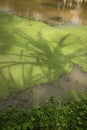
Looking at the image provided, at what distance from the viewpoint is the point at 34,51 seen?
595 cm

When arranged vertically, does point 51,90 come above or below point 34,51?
below

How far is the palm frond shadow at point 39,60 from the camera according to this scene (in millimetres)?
5016

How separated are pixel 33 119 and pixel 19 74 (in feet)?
6.94

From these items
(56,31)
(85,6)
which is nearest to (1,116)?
(56,31)

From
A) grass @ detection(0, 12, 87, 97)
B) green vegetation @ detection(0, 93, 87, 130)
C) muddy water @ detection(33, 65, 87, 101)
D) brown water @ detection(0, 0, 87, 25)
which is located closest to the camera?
green vegetation @ detection(0, 93, 87, 130)

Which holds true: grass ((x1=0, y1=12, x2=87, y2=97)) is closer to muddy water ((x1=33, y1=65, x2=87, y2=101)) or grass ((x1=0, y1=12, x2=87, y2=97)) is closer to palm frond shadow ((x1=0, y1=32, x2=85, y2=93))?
palm frond shadow ((x1=0, y1=32, x2=85, y2=93))

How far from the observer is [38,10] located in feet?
30.7

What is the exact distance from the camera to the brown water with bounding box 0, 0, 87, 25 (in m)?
8.59

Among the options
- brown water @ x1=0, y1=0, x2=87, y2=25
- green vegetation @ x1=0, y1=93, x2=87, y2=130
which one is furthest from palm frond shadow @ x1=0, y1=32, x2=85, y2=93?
brown water @ x1=0, y1=0, x2=87, y2=25

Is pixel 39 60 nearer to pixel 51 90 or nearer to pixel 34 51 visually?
pixel 34 51

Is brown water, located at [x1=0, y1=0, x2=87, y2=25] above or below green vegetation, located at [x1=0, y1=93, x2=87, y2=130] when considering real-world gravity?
above

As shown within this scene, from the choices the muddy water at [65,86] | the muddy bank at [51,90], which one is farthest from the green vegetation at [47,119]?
the muddy water at [65,86]

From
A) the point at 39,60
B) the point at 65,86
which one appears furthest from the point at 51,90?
the point at 39,60

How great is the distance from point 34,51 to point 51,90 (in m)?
1.50
